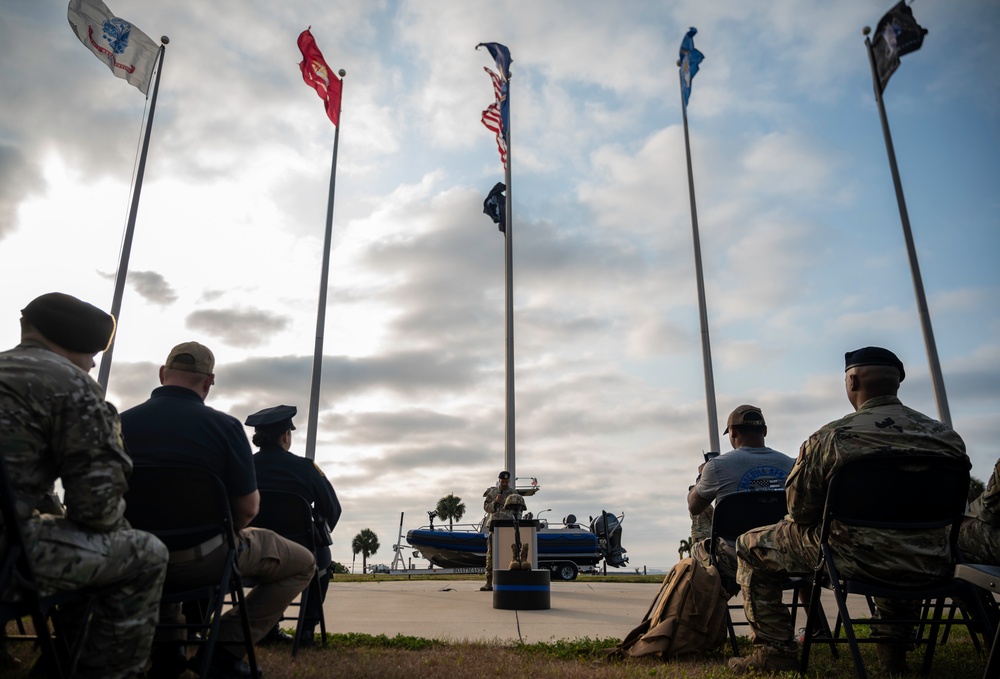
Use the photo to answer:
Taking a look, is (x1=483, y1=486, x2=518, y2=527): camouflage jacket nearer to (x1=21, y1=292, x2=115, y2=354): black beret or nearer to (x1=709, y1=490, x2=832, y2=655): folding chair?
(x1=709, y1=490, x2=832, y2=655): folding chair

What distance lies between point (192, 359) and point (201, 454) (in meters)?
0.58

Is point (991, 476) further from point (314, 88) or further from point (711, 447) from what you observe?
point (314, 88)

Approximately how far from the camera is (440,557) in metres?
22.7

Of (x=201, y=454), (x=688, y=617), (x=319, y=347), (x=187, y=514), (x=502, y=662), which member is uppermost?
(x=319, y=347)

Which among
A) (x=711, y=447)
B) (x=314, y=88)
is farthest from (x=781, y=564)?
(x=314, y=88)

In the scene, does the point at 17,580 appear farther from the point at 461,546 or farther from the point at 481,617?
the point at 461,546

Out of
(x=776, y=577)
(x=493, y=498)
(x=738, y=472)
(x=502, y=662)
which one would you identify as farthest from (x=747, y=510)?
(x=493, y=498)

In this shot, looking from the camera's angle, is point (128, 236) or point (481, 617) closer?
point (481, 617)

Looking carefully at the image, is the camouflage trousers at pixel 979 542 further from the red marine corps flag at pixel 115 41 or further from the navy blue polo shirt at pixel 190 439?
the red marine corps flag at pixel 115 41

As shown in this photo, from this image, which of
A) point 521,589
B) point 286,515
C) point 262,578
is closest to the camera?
point 262,578

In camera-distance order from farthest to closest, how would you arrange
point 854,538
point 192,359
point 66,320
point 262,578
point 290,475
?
point 290,475 → point 262,578 → point 192,359 → point 854,538 → point 66,320

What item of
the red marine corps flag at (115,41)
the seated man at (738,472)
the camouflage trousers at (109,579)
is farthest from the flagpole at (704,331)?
the red marine corps flag at (115,41)

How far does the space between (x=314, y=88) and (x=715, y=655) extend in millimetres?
13882

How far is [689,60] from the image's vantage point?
1523 centimetres
